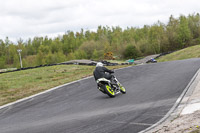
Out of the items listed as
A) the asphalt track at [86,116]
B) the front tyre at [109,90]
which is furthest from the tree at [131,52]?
the asphalt track at [86,116]

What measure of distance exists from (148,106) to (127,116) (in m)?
1.45

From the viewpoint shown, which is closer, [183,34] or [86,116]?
[86,116]

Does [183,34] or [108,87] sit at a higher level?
[183,34]

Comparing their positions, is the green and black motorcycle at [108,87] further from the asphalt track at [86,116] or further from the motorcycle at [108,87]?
the asphalt track at [86,116]

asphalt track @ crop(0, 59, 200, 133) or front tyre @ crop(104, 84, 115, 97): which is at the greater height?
front tyre @ crop(104, 84, 115, 97)

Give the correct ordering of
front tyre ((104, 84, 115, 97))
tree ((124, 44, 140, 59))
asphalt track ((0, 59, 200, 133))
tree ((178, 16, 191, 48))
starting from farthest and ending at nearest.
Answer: tree ((124, 44, 140, 59)) → tree ((178, 16, 191, 48)) → front tyre ((104, 84, 115, 97)) → asphalt track ((0, 59, 200, 133))

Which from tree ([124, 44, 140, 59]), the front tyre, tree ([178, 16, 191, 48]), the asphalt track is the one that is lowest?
the asphalt track

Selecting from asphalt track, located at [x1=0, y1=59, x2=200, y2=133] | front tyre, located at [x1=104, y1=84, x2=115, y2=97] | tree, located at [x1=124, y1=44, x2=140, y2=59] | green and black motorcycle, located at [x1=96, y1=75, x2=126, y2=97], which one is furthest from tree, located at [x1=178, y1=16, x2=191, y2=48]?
asphalt track, located at [x1=0, y1=59, x2=200, y2=133]

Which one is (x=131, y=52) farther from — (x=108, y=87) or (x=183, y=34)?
(x=108, y=87)

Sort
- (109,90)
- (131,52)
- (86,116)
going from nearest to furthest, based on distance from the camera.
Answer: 1. (86,116)
2. (109,90)
3. (131,52)

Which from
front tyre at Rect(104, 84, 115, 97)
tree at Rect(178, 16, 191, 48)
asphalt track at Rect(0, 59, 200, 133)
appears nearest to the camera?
asphalt track at Rect(0, 59, 200, 133)

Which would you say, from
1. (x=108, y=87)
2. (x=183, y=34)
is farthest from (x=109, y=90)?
(x=183, y=34)

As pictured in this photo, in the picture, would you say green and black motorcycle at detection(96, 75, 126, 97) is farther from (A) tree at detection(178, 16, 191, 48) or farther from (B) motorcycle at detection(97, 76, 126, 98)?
(A) tree at detection(178, 16, 191, 48)

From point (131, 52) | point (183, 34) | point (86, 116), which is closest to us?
point (86, 116)
